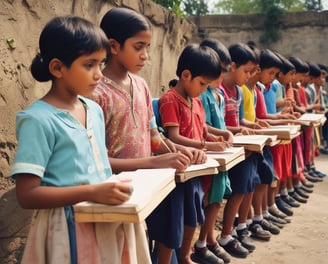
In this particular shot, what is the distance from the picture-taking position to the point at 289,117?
13.0 feet

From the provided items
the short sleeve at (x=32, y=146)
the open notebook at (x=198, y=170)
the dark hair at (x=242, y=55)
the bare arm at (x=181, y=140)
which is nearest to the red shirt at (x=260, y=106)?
the dark hair at (x=242, y=55)

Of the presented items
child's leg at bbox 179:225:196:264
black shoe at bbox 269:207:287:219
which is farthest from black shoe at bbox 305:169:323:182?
child's leg at bbox 179:225:196:264

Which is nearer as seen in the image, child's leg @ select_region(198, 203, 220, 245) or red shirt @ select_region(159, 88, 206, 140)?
red shirt @ select_region(159, 88, 206, 140)

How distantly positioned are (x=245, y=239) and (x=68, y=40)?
2245 mm

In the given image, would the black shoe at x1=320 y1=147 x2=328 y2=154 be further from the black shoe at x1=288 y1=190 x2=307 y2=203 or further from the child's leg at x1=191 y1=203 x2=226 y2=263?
the child's leg at x1=191 y1=203 x2=226 y2=263

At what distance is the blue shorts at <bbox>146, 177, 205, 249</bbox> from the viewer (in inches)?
82.0

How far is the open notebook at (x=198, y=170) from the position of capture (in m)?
1.79

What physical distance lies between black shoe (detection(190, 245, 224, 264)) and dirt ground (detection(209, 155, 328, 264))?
20 centimetres

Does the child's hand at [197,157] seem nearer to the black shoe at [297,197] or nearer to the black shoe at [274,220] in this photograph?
the black shoe at [274,220]

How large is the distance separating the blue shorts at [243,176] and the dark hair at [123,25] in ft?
4.45

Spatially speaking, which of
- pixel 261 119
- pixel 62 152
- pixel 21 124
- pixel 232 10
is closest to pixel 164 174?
pixel 62 152

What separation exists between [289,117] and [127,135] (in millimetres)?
2442

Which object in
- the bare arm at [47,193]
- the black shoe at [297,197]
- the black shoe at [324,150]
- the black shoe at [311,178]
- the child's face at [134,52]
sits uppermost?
the child's face at [134,52]

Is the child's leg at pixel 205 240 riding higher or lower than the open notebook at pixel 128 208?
lower
